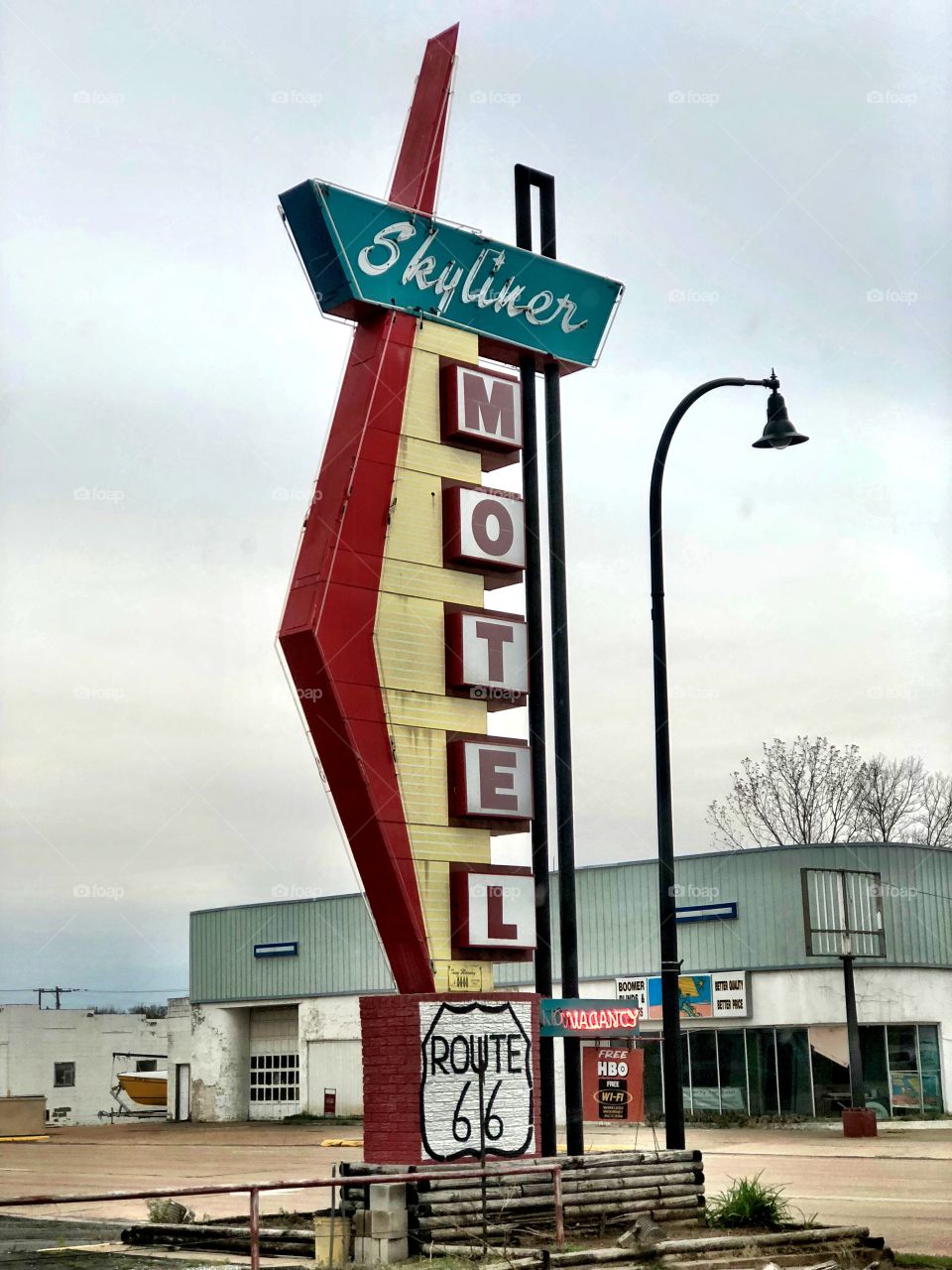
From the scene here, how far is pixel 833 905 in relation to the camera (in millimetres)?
40531

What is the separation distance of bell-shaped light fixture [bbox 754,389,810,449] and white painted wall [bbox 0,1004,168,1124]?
55.5 metres

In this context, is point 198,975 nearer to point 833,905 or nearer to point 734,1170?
point 833,905

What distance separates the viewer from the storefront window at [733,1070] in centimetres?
4384

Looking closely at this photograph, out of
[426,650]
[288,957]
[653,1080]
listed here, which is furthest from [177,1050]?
[426,650]

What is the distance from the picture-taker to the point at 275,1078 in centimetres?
5709

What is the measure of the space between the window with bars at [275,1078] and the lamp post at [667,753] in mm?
38212

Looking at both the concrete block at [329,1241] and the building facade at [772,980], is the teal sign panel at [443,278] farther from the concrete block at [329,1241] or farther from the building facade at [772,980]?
the building facade at [772,980]

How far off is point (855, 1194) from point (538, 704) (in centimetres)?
909

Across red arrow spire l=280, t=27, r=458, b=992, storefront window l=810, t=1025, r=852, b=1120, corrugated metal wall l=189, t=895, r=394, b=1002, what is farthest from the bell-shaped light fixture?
corrugated metal wall l=189, t=895, r=394, b=1002

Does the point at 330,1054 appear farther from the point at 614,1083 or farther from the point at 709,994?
the point at 614,1083

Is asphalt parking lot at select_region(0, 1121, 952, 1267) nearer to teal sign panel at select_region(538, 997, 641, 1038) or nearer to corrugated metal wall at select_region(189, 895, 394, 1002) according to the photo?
teal sign panel at select_region(538, 997, 641, 1038)

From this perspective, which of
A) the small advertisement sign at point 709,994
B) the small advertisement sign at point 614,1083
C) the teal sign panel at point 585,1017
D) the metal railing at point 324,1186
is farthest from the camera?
the small advertisement sign at point 709,994

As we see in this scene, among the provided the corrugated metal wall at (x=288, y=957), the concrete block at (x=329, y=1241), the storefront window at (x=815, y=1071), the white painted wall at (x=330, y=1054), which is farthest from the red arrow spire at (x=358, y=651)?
the white painted wall at (x=330, y=1054)

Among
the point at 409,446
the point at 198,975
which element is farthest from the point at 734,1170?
the point at 198,975
